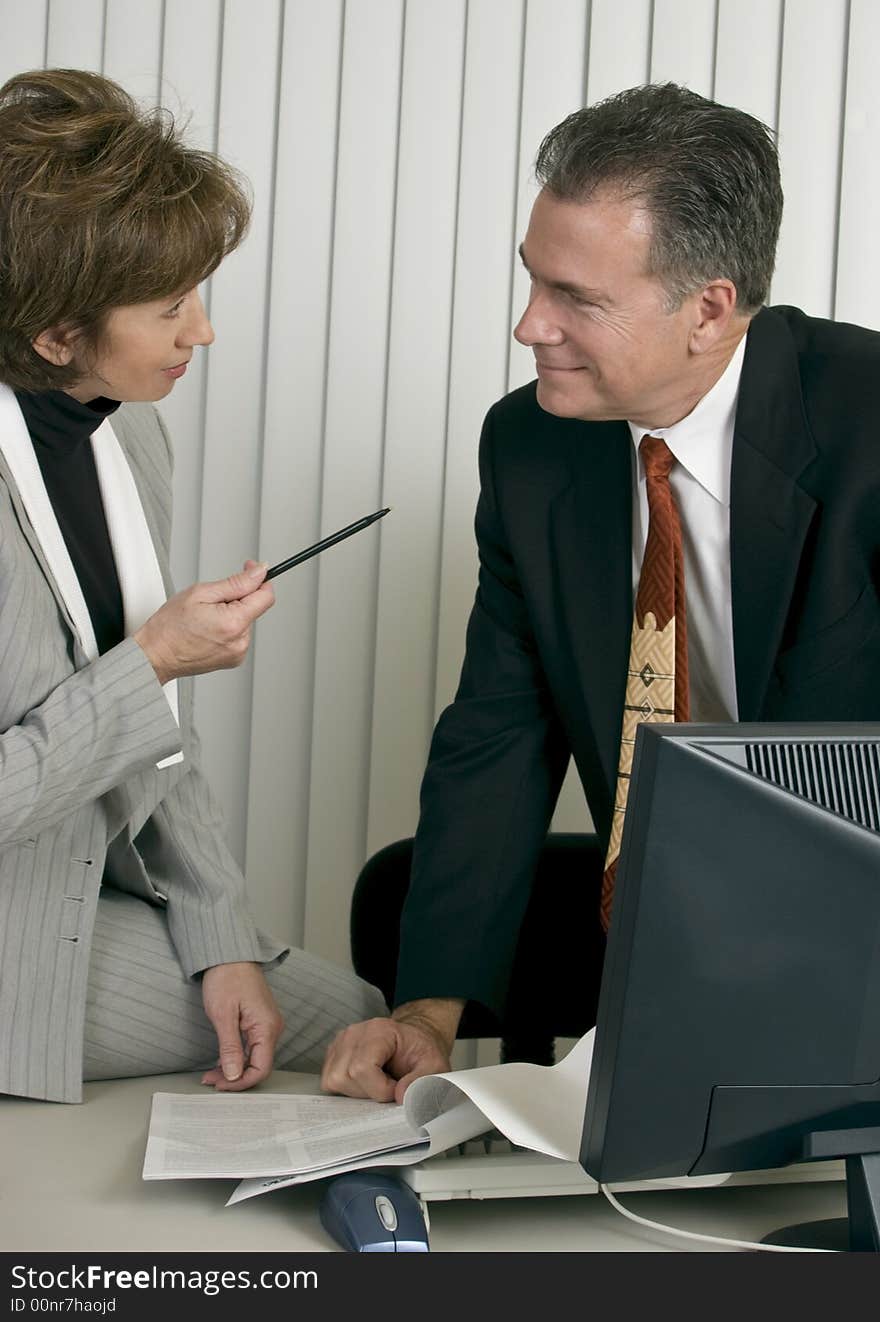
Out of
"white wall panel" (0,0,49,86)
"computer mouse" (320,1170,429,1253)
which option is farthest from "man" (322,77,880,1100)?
"white wall panel" (0,0,49,86)

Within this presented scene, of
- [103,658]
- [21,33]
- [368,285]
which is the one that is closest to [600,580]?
[103,658]

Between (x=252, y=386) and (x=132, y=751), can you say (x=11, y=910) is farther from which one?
(x=252, y=386)

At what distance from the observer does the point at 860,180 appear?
7.71 ft

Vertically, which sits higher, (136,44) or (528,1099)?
(136,44)

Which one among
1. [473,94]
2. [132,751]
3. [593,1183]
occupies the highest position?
[473,94]

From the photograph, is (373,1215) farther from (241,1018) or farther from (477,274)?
(477,274)

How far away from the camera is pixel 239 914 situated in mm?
1636

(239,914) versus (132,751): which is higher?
(132,751)

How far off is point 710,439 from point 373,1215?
1046 mm

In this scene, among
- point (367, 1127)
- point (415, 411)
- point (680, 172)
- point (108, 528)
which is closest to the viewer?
point (367, 1127)

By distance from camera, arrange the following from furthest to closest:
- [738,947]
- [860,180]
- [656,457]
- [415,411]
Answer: [415,411] < [860,180] < [656,457] < [738,947]

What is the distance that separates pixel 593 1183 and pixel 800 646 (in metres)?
0.77

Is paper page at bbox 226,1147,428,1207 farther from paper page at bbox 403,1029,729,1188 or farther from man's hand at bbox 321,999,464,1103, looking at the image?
man's hand at bbox 321,999,464,1103
